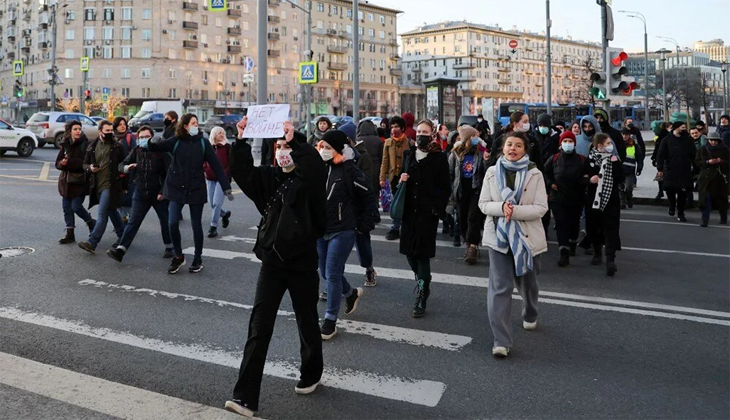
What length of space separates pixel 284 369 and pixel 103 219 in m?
5.66

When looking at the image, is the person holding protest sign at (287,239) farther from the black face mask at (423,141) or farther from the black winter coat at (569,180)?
the black winter coat at (569,180)

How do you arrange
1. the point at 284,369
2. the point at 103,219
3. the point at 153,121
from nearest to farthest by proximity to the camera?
the point at 284,369 → the point at 103,219 → the point at 153,121

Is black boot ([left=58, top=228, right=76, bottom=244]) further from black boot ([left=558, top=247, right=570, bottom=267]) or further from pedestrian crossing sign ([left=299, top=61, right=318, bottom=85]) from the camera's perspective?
pedestrian crossing sign ([left=299, top=61, right=318, bottom=85])

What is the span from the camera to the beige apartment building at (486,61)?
135 meters

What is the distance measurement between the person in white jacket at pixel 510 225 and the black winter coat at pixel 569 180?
374 centimetres

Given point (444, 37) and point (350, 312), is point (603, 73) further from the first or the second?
point (444, 37)

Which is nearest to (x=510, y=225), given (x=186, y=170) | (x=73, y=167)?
(x=186, y=170)

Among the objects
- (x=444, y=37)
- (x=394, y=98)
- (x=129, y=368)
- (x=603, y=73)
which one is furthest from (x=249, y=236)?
(x=444, y=37)

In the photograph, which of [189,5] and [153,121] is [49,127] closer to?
[153,121]

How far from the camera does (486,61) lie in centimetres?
13738

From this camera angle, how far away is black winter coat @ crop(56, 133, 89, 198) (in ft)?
34.8

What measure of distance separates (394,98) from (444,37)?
27.4 meters

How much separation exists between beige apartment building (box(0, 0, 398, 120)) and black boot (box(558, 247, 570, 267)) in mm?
76554

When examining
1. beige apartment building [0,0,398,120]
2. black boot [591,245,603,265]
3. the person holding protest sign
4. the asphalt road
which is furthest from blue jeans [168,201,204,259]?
beige apartment building [0,0,398,120]
